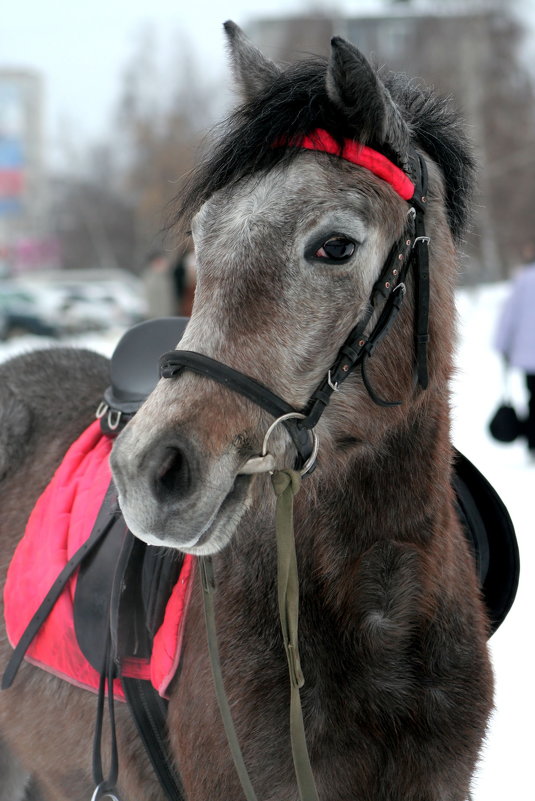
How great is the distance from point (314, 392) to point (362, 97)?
652mm

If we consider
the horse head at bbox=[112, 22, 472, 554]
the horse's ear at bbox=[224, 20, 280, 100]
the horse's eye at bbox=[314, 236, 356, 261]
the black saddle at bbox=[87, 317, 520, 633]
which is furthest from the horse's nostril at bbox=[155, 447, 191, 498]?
the horse's ear at bbox=[224, 20, 280, 100]

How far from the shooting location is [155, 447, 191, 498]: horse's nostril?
178 cm

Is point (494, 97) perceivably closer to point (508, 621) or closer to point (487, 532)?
point (508, 621)

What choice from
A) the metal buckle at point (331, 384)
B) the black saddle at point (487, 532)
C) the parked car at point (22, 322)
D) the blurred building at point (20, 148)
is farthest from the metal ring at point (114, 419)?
the blurred building at point (20, 148)

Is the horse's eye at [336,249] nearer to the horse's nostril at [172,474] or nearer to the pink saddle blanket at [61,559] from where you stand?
the horse's nostril at [172,474]

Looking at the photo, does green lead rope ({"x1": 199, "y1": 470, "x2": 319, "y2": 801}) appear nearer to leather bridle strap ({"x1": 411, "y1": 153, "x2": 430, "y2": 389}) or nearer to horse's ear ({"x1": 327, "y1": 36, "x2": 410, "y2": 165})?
leather bridle strap ({"x1": 411, "y1": 153, "x2": 430, "y2": 389})

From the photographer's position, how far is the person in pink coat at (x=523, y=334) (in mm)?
9234

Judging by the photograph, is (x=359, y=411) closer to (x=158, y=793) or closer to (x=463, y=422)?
(x=158, y=793)

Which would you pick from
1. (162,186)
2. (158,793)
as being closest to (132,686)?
(158,793)

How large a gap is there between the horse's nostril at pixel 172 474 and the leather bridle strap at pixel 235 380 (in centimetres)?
18

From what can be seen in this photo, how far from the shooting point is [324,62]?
2.21 m

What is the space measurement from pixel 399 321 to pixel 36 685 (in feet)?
5.27

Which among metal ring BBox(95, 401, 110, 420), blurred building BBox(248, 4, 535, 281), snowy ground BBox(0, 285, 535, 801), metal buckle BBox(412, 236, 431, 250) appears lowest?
snowy ground BBox(0, 285, 535, 801)

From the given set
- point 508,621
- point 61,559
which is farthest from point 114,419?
point 508,621
